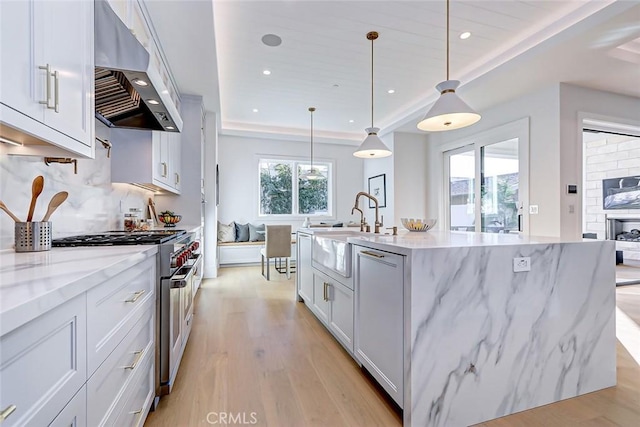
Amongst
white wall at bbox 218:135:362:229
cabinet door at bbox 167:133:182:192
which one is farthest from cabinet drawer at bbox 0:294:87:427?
white wall at bbox 218:135:362:229

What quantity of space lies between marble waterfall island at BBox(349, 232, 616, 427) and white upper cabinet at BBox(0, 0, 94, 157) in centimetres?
150

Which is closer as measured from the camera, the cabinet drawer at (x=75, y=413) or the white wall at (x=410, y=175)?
the cabinet drawer at (x=75, y=413)

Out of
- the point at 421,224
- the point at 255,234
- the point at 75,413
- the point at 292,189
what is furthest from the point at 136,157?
the point at 292,189

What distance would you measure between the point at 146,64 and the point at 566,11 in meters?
3.54

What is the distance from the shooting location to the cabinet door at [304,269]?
3182 millimetres

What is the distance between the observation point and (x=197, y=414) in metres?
1.62

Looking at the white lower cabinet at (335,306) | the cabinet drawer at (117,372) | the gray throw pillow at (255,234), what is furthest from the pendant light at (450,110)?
the gray throw pillow at (255,234)

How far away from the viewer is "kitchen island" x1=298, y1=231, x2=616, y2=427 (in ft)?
4.75

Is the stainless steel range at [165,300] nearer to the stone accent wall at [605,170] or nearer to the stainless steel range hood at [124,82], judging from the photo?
the stainless steel range hood at [124,82]

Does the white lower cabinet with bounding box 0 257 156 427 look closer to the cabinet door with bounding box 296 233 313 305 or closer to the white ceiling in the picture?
the cabinet door with bounding box 296 233 313 305

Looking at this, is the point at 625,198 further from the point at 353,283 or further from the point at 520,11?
the point at 353,283

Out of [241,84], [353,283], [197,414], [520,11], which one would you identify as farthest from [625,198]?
[197,414]

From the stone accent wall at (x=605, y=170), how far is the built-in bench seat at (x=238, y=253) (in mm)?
6791

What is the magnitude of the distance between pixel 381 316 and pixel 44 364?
55.8 inches
